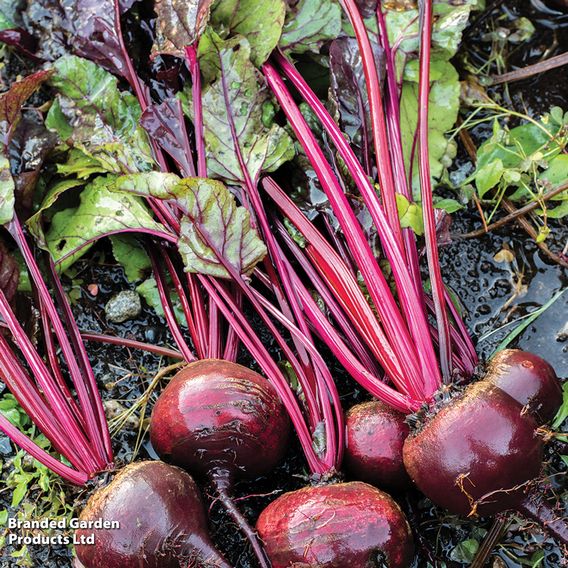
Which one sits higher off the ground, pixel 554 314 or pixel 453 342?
pixel 453 342

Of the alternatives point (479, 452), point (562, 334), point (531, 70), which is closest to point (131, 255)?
point (479, 452)

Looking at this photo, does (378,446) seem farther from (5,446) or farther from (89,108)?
(89,108)

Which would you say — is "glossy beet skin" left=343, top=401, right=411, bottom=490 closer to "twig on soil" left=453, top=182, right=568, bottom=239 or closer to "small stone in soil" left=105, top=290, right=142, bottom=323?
"twig on soil" left=453, top=182, right=568, bottom=239

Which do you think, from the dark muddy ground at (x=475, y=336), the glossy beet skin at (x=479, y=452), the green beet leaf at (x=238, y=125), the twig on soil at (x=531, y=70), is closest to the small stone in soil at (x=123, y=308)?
the dark muddy ground at (x=475, y=336)

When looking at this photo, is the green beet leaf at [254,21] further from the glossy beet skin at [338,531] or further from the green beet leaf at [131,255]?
the glossy beet skin at [338,531]

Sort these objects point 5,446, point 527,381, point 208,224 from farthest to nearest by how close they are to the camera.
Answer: point 5,446 < point 208,224 < point 527,381

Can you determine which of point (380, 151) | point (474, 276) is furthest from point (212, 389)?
point (474, 276)

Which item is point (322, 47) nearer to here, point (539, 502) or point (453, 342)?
point (453, 342)
